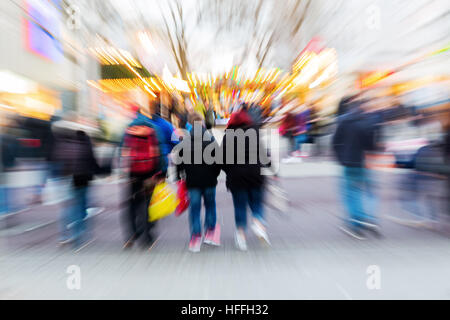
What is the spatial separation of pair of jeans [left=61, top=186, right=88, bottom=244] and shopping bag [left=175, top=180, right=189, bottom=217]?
107 centimetres

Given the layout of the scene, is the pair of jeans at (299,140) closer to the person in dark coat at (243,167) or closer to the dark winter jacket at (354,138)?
the dark winter jacket at (354,138)

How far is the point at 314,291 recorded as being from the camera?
197cm

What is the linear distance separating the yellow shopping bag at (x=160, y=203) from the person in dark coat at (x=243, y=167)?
0.71 m

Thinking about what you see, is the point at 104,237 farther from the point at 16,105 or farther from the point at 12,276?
the point at 16,105

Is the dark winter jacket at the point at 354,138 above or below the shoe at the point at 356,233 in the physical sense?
above

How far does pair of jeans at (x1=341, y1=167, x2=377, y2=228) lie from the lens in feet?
9.18

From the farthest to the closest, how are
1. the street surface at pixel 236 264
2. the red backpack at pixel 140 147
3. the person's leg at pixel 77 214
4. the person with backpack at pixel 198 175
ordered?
the person's leg at pixel 77 214 → the person with backpack at pixel 198 175 → the red backpack at pixel 140 147 → the street surface at pixel 236 264

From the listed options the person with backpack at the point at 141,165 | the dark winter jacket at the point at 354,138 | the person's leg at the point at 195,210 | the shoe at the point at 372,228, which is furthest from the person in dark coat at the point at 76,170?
the shoe at the point at 372,228

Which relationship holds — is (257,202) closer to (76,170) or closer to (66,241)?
(76,170)

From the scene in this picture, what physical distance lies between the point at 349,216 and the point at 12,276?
3.59 meters

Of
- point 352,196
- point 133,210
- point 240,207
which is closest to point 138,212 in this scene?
point 133,210

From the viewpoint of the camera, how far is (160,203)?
275 cm

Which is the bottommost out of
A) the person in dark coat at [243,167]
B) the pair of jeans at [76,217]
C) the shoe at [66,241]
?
the shoe at [66,241]

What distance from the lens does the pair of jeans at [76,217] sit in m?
2.81
